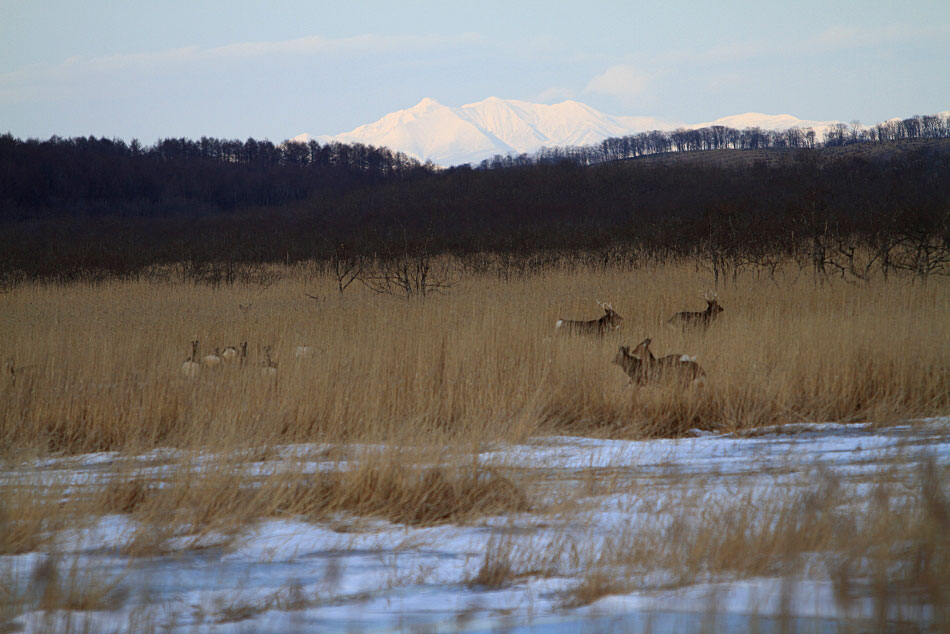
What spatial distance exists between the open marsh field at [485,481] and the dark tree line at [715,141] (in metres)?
76.1

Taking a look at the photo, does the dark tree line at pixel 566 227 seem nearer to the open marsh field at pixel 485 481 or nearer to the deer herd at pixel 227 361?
the deer herd at pixel 227 361

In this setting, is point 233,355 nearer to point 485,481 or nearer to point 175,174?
point 485,481

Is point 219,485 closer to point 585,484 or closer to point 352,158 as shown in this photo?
point 585,484

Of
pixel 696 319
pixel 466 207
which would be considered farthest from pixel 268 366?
pixel 466 207

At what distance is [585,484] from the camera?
11.6 feet

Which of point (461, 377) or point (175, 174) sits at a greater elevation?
point (175, 174)

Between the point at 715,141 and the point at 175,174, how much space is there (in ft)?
235

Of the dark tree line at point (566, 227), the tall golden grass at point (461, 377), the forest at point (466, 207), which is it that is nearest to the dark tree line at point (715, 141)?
the forest at point (466, 207)

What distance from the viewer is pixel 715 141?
99.3 m

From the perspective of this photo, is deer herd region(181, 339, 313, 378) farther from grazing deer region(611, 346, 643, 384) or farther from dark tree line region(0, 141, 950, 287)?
dark tree line region(0, 141, 950, 287)

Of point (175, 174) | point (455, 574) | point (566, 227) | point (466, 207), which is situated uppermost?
point (175, 174)

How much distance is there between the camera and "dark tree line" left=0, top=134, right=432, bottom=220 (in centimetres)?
5722

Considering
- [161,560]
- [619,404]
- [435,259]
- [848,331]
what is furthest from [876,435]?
[435,259]

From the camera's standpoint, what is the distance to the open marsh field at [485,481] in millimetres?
2311
